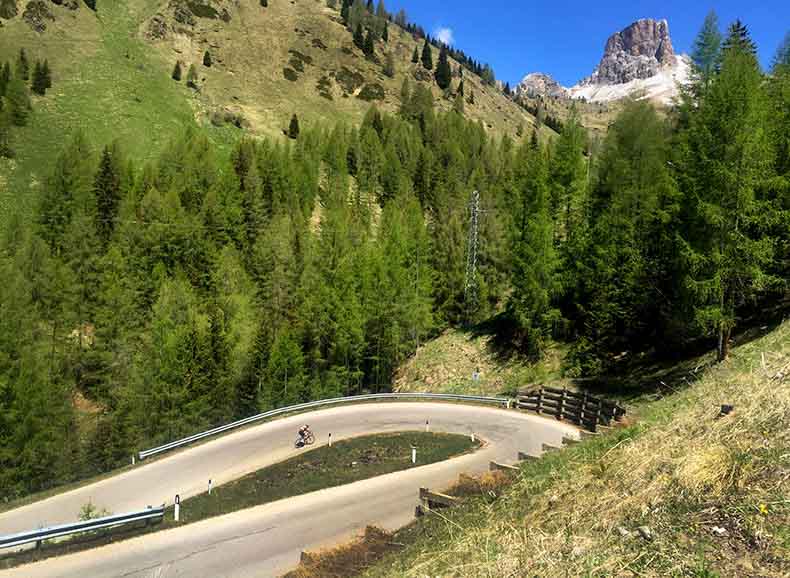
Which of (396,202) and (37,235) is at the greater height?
(396,202)

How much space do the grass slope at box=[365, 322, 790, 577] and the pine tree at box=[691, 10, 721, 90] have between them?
31.4 m

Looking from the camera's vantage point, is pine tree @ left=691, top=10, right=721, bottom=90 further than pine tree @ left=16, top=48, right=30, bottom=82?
No

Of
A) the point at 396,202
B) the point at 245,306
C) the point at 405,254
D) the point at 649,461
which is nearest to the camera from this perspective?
the point at 649,461

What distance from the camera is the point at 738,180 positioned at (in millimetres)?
19953

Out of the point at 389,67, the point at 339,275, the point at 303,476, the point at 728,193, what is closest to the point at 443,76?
the point at 389,67

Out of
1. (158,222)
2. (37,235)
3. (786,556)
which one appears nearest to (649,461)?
(786,556)

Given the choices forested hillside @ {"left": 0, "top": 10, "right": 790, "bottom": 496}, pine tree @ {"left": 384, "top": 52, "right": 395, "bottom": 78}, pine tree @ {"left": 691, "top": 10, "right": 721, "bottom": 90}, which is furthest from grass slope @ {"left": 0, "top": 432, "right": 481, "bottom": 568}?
pine tree @ {"left": 384, "top": 52, "right": 395, "bottom": 78}

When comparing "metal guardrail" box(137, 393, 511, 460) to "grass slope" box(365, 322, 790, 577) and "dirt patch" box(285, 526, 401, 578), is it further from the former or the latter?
"grass slope" box(365, 322, 790, 577)

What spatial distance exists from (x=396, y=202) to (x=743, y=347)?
55.8 meters

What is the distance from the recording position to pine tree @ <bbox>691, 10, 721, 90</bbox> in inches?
1270

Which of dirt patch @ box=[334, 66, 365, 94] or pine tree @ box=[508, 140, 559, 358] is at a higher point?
dirt patch @ box=[334, 66, 365, 94]

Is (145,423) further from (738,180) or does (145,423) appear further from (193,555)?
(738,180)

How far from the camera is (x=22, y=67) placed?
243 ft

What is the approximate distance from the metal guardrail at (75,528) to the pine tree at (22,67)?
8312 cm
